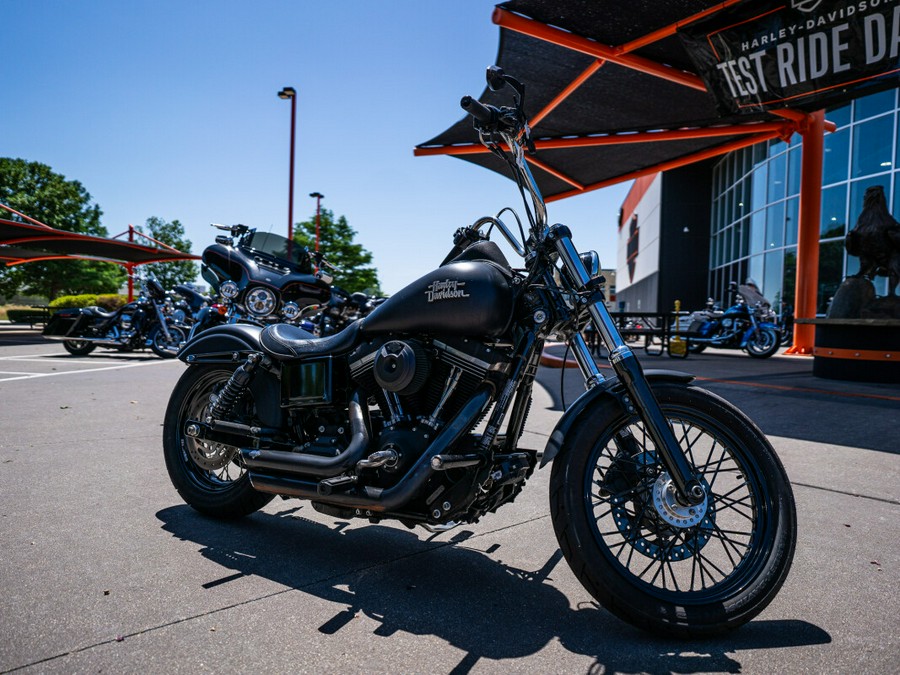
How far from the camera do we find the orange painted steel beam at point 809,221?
1402cm

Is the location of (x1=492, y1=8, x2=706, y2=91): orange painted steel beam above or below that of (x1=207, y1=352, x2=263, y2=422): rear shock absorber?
above

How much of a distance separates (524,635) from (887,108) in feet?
64.9

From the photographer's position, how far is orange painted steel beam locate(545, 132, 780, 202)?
47.0ft

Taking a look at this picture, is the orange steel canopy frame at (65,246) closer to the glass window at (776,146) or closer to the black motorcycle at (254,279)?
the black motorcycle at (254,279)

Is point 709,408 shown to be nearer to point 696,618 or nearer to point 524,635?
point 696,618

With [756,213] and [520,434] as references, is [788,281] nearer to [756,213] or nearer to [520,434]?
[756,213]

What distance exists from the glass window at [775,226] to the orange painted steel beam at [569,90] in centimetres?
1336

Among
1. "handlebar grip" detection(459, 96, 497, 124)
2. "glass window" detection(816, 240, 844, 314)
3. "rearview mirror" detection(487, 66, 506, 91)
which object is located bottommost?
"handlebar grip" detection(459, 96, 497, 124)

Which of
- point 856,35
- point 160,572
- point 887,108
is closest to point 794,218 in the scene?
point 887,108

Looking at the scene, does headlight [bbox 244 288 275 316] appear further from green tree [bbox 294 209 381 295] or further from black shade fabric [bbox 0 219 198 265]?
green tree [bbox 294 209 381 295]

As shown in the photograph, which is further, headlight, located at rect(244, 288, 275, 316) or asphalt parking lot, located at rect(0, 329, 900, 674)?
headlight, located at rect(244, 288, 275, 316)

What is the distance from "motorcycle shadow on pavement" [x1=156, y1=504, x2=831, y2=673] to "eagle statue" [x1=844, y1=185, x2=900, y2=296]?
10.4 metres

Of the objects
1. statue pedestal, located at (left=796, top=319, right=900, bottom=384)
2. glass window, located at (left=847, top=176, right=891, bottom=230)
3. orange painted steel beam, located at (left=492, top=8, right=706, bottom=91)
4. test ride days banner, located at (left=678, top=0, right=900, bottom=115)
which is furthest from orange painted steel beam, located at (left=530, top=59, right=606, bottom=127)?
glass window, located at (left=847, top=176, right=891, bottom=230)

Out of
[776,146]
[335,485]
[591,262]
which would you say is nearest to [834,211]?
[776,146]
